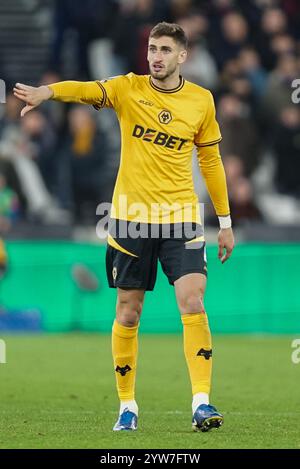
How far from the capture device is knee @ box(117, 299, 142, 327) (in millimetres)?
8406

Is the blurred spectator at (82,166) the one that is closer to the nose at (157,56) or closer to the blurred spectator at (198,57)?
the blurred spectator at (198,57)

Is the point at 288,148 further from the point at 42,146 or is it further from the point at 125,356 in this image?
the point at 125,356

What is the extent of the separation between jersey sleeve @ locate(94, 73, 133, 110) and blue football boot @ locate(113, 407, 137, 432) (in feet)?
6.15

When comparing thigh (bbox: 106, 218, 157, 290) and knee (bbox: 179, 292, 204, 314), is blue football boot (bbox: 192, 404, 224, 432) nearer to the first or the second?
knee (bbox: 179, 292, 204, 314)

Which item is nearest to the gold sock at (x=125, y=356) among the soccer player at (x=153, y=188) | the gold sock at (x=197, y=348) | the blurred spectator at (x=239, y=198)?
the soccer player at (x=153, y=188)

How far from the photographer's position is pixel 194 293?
819 centimetres

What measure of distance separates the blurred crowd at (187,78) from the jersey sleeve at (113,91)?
29.6ft

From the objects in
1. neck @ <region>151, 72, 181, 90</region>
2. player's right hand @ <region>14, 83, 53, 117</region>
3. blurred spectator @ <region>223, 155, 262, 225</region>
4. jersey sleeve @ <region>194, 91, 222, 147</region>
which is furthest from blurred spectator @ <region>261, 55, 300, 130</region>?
player's right hand @ <region>14, 83, 53, 117</region>

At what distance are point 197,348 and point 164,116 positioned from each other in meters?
1.43

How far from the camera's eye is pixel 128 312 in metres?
8.41

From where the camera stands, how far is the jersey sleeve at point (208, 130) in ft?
27.8

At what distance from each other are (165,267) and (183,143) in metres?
0.77
